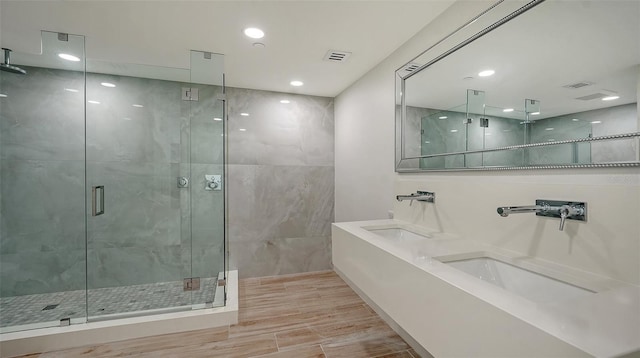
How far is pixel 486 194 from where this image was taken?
1.43m

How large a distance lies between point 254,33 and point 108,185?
192 cm

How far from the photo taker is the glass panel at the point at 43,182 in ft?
7.47

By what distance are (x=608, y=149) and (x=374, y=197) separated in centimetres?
169

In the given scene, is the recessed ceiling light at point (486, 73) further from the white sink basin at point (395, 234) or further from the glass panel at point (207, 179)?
the glass panel at point (207, 179)

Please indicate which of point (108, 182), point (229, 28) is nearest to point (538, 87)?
point (229, 28)

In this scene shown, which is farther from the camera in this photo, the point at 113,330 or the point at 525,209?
the point at 113,330

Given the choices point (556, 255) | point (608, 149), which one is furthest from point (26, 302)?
point (608, 149)

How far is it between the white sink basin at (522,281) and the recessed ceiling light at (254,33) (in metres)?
1.92

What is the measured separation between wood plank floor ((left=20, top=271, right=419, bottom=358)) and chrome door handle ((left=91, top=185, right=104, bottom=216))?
1.09 m

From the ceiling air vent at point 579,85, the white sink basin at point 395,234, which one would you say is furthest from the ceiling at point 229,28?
the white sink basin at point 395,234

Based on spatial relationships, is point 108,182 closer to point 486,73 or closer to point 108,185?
point 108,185

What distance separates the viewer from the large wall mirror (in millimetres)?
960

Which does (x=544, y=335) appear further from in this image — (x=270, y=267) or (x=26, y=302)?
(x=26, y=302)

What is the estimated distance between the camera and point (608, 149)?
98cm
